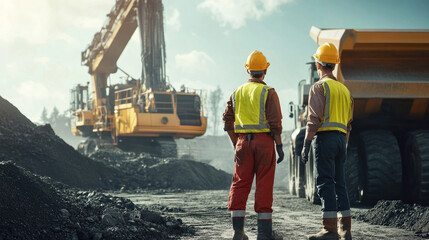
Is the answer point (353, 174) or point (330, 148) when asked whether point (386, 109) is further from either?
point (330, 148)

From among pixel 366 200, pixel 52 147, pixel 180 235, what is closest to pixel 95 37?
pixel 52 147

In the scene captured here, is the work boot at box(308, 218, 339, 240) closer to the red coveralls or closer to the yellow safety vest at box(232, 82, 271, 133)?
the red coveralls

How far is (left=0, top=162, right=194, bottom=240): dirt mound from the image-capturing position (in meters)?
5.25

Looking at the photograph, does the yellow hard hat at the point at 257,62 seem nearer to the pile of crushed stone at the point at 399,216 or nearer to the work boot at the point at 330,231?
the work boot at the point at 330,231

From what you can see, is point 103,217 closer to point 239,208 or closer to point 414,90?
point 239,208

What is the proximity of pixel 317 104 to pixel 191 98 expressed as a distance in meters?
Result: 14.6

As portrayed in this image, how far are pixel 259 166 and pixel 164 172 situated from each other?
41.3 ft

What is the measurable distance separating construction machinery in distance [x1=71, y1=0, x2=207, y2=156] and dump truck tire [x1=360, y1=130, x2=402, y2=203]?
435 inches

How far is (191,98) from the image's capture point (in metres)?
19.8

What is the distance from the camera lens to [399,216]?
286 inches

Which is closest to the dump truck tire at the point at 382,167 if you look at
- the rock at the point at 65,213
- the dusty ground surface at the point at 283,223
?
the dusty ground surface at the point at 283,223

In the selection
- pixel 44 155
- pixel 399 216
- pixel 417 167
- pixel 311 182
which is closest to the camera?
pixel 399 216

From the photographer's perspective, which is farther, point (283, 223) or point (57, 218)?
point (283, 223)

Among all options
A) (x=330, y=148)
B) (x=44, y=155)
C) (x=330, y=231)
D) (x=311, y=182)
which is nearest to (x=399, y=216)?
(x=330, y=231)
